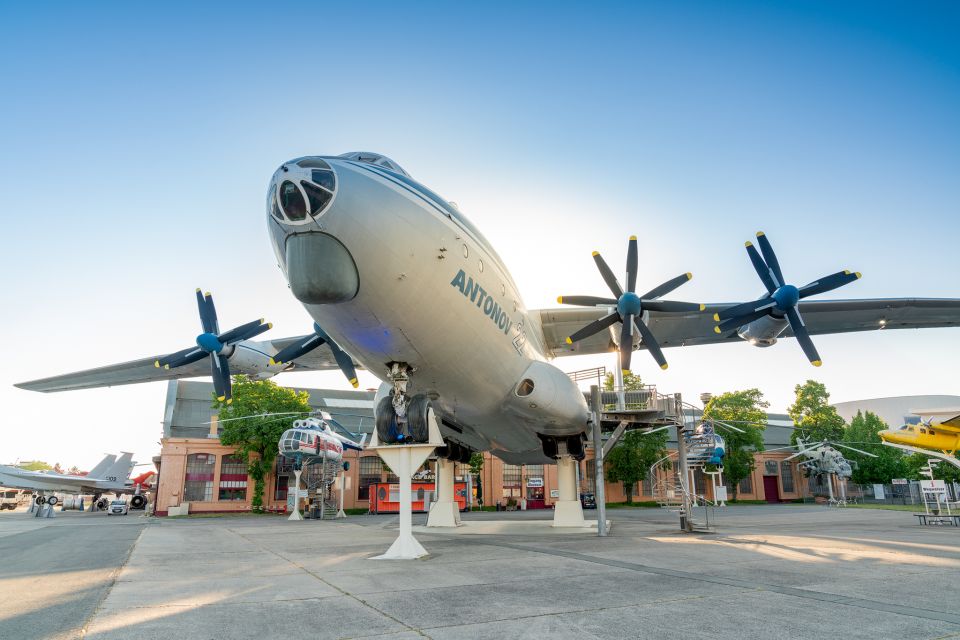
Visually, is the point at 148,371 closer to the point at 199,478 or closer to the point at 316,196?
the point at 316,196

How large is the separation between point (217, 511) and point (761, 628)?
43099mm

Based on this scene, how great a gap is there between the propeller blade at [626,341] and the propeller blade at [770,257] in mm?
4575

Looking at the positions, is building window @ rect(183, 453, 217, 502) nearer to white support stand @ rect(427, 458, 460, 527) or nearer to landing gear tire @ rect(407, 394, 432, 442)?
white support stand @ rect(427, 458, 460, 527)

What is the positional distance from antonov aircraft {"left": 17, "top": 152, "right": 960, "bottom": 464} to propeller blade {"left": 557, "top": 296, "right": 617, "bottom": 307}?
0.11 ft

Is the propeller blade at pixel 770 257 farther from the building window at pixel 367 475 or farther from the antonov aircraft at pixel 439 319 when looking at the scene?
the building window at pixel 367 475

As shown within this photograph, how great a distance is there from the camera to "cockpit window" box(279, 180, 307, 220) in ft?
25.7

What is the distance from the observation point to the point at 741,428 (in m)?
53.2

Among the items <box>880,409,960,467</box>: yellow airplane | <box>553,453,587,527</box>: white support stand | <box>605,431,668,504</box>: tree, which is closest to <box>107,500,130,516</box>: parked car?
<box>553,453,587,527</box>: white support stand

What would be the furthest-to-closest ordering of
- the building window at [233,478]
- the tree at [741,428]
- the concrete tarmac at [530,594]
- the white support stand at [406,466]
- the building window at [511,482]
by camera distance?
the tree at [741,428] < the building window at [511,482] < the building window at [233,478] < the white support stand at [406,466] < the concrete tarmac at [530,594]

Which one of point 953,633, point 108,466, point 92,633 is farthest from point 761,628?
point 108,466

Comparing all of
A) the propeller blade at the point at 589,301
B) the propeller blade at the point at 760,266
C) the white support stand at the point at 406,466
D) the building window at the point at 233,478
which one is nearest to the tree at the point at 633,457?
the building window at the point at 233,478

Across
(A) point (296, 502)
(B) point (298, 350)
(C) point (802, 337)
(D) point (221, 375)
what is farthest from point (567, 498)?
(A) point (296, 502)

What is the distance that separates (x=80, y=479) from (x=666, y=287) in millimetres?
52556

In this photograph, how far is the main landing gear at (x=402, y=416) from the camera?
35.4 feet
